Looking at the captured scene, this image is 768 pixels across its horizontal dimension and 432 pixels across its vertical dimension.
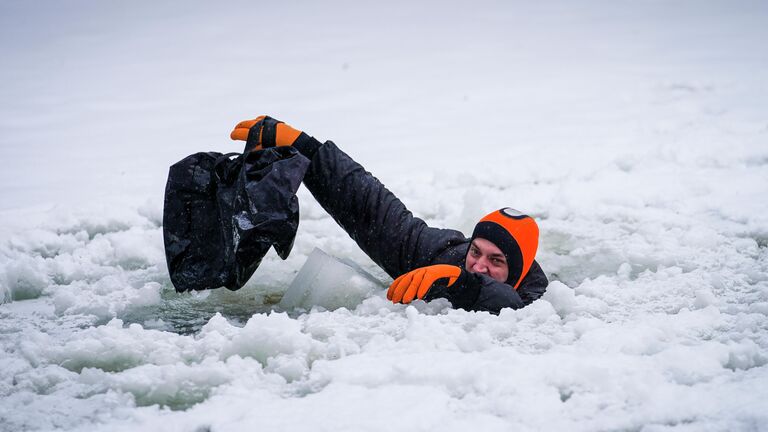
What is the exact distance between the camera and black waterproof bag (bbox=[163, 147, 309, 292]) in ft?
9.79

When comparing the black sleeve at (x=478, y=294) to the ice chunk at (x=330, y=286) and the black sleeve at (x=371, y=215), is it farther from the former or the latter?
the black sleeve at (x=371, y=215)

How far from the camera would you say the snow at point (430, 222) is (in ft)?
7.62

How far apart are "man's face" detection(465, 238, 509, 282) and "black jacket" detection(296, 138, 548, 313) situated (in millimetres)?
113

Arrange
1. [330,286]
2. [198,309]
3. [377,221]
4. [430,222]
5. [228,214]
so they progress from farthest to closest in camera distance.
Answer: [430,222]
[377,221]
[198,309]
[330,286]
[228,214]

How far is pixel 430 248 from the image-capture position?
373 centimetres

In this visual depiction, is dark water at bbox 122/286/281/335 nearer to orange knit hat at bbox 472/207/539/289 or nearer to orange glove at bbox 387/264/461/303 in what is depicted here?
orange glove at bbox 387/264/461/303

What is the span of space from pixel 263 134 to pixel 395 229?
2.69 ft

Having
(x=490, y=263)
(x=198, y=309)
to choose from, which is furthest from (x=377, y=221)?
(x=198, y=309)

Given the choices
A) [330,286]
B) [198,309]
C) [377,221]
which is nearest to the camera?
[330,286]

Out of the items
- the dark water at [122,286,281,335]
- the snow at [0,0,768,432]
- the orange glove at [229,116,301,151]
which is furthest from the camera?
the orange glove at [229,116,301,151]

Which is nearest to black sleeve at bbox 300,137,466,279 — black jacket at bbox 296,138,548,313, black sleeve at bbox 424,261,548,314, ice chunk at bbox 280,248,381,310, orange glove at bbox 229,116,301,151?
black jacket at bbox 296,138,548,313

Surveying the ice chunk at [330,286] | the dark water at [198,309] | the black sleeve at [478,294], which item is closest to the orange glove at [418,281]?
the black sleeve at [478,294]

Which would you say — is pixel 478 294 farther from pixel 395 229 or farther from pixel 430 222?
pixel 430 222

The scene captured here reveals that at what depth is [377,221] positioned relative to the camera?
12.1 ft
